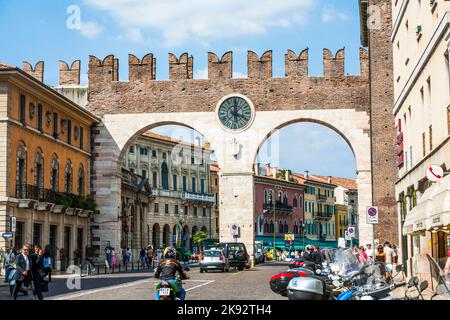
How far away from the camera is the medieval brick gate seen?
1522 inches

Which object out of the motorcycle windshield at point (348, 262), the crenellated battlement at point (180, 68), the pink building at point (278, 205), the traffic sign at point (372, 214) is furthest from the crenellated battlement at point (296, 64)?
the pink building at point (278, 205)

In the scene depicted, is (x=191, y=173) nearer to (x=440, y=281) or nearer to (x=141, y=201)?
(x=141, y=201)

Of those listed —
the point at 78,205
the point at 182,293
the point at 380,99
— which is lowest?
the point at 182,293

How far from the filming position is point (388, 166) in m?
36.2

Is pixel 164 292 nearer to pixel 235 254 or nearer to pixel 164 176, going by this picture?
pixel 235 254

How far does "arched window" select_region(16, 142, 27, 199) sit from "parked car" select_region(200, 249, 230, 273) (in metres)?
8.10

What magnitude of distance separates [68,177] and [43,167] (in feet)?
12.3

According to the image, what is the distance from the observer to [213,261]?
3278 centimetres

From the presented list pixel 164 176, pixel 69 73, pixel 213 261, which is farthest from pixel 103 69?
pixel 164 176

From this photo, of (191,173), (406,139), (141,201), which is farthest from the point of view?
(191,173)

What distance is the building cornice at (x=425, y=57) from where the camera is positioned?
14842mm
